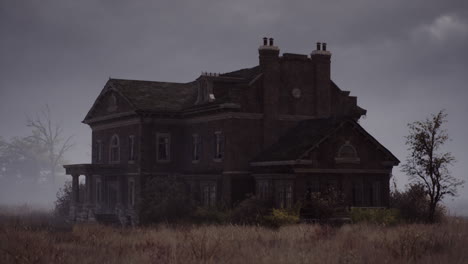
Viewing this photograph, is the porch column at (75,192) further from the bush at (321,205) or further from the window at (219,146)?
the bush at (321,205)

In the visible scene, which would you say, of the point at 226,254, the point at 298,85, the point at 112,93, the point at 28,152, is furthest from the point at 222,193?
the point at 28,152

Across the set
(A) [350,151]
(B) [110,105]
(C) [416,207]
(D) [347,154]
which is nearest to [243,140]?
(D) [347,154]

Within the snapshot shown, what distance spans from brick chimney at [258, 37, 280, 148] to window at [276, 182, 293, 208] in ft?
17.7

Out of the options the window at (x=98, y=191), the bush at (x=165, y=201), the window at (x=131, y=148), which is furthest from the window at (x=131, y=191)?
the window at (x=98, y=191)

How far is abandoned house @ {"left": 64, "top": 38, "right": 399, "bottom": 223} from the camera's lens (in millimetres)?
41966

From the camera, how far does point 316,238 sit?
93.7 ft

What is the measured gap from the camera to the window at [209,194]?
45969mm

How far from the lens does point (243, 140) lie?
44969mm

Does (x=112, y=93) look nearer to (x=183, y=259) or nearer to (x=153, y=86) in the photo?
(x=153, y=86)

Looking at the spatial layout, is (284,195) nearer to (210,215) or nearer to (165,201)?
(210,215)

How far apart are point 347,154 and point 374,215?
4.43 meters

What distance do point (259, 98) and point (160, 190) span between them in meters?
9.20

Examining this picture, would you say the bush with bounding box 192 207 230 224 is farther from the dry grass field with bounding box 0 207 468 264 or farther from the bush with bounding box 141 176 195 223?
the dry grass field with bounding box 0 207 468 264

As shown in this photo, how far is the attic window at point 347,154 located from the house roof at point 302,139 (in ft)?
4.11
